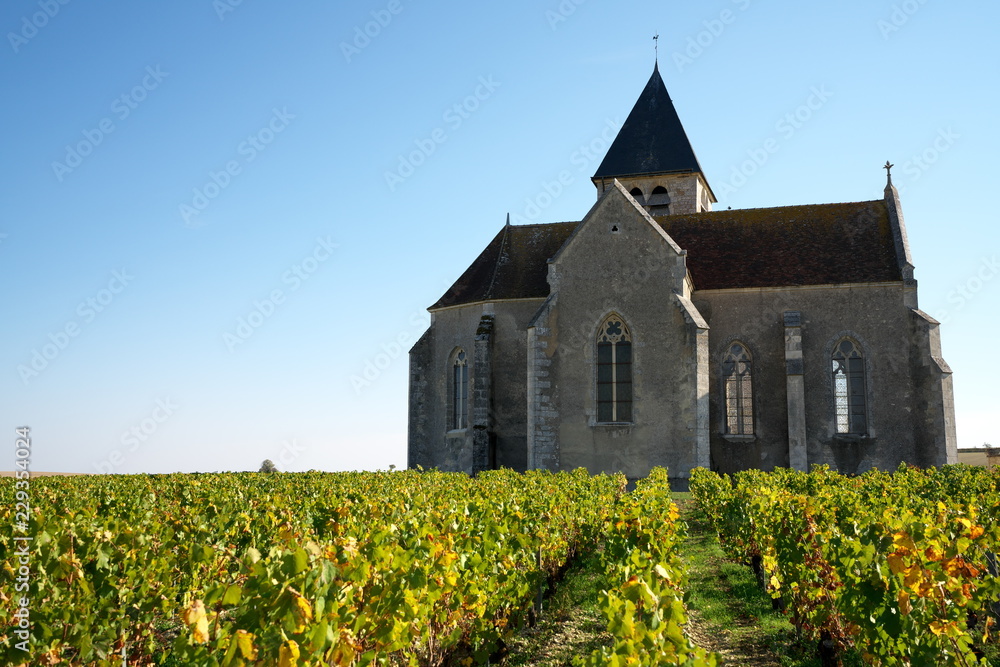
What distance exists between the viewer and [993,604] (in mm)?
7398

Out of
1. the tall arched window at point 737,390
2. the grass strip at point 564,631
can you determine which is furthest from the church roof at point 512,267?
the grass strip at point 564,631

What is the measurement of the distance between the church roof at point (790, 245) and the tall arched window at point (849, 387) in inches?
80.9

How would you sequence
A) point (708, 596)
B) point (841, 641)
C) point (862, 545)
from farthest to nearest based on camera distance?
1. point (708, 596)
2. point (841, 641)
3. point (862, 545)

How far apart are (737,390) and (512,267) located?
26.9 ft

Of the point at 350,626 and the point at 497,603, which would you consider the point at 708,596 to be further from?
the point at 350,626

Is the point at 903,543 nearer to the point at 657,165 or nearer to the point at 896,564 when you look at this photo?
the point at 896,564

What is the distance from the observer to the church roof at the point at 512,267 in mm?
25203

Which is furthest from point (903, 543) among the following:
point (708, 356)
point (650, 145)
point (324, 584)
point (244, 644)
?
point (650, 145)

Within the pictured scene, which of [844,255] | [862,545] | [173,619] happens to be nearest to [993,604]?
[862,545]

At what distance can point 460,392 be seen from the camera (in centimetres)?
2566

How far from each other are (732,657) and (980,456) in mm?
43815

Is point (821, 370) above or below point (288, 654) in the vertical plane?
above

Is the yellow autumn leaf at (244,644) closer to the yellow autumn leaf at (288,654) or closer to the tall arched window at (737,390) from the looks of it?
the yellow autumn leaf at (288,654)

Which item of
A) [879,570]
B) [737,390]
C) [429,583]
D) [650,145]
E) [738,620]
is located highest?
[650,145]
